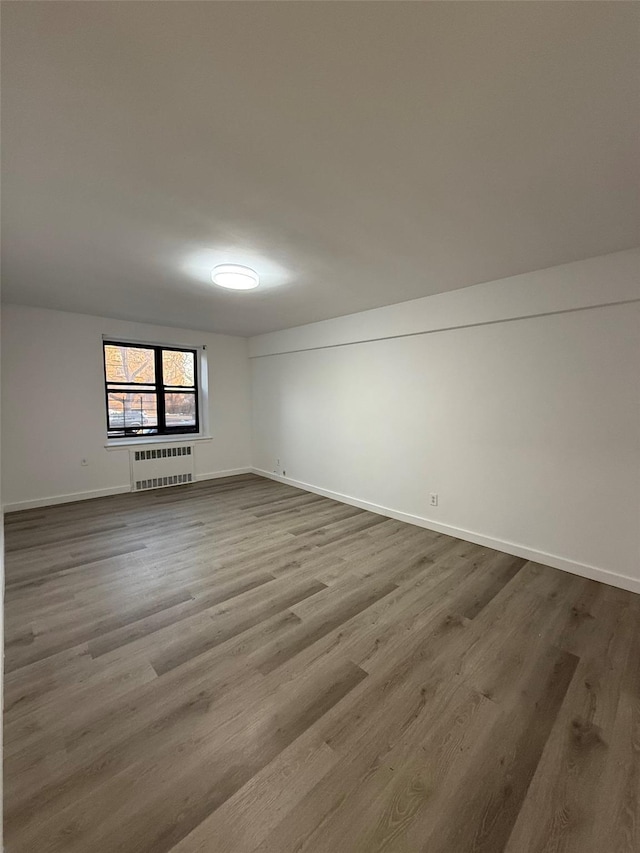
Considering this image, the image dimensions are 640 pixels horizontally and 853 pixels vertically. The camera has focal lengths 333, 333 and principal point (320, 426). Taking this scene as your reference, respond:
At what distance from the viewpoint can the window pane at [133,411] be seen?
5.24 m

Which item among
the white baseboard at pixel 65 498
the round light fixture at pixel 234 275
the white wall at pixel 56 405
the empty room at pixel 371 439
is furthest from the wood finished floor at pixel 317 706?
the round light fixture at pixel 234 275

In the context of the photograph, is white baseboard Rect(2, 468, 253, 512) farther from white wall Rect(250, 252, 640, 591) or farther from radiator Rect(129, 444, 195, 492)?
white wall Rect(250, 252, 640, 591)

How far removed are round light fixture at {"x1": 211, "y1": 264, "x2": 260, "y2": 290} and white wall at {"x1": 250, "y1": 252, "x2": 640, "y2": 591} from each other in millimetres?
1817

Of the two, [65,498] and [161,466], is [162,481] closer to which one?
[161,466]

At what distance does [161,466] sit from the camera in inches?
213

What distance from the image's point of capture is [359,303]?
392cm

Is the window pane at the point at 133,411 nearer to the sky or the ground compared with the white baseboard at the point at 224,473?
nearer to the sky

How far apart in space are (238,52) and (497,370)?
9.68 feet

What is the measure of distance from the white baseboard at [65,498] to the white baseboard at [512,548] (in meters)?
3.24

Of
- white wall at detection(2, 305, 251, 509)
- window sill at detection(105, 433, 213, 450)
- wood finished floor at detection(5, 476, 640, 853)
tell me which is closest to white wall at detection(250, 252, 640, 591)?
wood finished floor at detection(5, 476, 640, 853)

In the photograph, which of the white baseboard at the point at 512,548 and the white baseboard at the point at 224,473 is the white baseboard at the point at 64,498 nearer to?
the white baseboard at the point at 224,473

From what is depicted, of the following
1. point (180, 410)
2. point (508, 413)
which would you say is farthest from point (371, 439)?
point (180, 410)

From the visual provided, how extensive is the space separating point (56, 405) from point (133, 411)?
1078mm

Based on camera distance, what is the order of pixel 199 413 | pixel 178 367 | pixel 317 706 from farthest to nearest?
pixel 199 413 < pixel 178 367 < pixel 317 706
